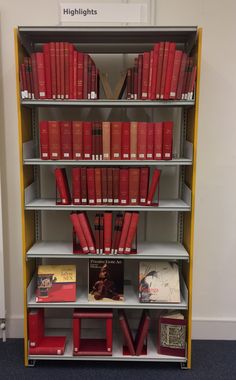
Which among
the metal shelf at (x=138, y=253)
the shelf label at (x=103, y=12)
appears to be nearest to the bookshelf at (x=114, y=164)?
the metal shelf at (x=138, y=253)

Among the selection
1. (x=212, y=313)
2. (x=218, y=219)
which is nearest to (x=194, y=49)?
(x=218, y=219)

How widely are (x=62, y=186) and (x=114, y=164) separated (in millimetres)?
366

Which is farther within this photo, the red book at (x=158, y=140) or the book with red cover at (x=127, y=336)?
the book with red cover at (x=127, y=336)

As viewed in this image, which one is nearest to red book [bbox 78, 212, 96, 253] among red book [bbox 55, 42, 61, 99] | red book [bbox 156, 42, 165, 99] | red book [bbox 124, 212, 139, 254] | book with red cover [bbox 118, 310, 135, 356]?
red book [bbox 124, 212, 139, 254]

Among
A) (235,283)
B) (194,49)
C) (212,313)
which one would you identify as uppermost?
(194,49)

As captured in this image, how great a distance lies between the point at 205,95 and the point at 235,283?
1.45 metres

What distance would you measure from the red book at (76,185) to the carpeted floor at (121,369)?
3.76 ft

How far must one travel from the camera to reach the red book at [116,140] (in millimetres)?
2291

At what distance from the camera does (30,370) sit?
2477 mm

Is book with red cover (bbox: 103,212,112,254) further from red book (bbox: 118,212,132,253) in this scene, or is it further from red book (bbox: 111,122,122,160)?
red book (bbox: 111,122,122,160)

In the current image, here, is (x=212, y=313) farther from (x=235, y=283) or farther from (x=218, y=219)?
(x=218, y=219)

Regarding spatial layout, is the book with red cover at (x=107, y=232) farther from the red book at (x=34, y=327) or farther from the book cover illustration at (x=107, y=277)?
the red book at (x=34, y=327)

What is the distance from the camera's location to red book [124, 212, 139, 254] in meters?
2.36

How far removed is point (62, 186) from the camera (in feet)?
7.75
